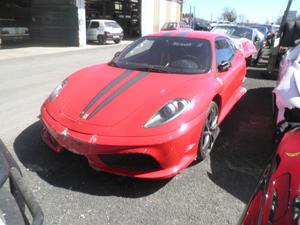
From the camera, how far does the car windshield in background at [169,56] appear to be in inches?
154

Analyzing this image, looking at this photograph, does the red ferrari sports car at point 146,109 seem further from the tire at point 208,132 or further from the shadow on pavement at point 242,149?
the shadow on pavement at point 242,149

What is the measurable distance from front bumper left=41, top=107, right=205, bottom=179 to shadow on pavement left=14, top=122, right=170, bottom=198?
0.77ft

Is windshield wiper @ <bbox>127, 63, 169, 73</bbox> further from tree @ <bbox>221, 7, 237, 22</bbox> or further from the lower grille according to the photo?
tree @ <bbox>221, 7, 237, 22</bbox>

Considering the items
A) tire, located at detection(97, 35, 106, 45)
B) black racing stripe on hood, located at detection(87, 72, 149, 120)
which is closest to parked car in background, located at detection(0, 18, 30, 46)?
tire, located at detection(97, 35, 106, 45)

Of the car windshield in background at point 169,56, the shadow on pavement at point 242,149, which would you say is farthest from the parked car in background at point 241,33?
the car windshield in background at point 169,56

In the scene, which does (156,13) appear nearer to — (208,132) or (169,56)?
(169,56)

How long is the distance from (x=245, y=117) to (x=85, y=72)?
9.55ft

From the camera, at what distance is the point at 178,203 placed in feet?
9.15

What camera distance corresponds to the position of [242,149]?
3.98m

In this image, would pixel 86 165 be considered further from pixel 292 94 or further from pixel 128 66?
pixel 292 94

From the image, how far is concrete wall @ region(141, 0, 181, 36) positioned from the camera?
27.0 m

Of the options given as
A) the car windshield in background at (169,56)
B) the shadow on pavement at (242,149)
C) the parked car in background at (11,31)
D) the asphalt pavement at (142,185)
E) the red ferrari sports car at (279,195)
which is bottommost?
the shadow on pavement at (242,149)

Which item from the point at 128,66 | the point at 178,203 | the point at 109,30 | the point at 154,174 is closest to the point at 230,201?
the point at 178,203

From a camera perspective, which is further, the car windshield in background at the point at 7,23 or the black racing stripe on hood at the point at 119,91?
the car windshield in background at the point at 7,23
